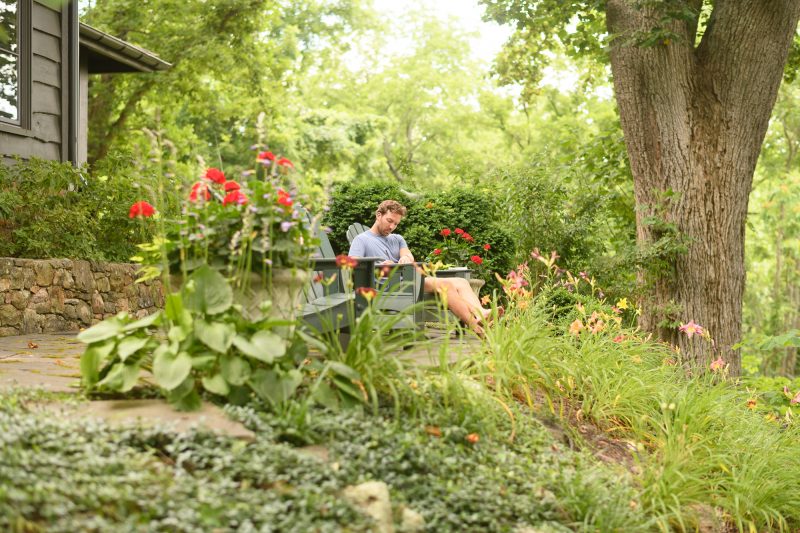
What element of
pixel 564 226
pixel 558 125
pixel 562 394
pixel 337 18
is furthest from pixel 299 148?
pixel 562 394

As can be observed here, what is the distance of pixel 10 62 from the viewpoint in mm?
7555

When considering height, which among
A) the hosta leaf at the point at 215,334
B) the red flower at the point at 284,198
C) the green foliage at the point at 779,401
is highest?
the red flower at the point at 284,198

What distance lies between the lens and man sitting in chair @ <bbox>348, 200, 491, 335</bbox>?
559cm

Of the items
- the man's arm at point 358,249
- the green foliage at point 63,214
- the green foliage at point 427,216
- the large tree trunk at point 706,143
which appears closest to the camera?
the man's arm at point 358,249

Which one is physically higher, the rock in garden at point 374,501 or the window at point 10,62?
the window at point 10,62

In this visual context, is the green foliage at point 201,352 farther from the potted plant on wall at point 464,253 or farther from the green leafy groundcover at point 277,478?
the potted plant on wall at point 464,253

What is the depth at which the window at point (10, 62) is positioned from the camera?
7.45 m

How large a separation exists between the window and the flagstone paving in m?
2.83

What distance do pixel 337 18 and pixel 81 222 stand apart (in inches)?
738

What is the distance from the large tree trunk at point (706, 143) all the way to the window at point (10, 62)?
551cm

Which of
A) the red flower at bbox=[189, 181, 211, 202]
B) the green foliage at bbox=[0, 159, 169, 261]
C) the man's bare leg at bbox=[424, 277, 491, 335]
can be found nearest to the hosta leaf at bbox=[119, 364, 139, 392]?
the red flower at bbox=[189, 181, 211, 202]

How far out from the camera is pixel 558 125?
2072cm

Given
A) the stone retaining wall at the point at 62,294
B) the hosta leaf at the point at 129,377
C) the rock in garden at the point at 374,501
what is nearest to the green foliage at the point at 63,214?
the stone retaining wall at the point at 62,294

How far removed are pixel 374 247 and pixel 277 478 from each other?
3.93 m
